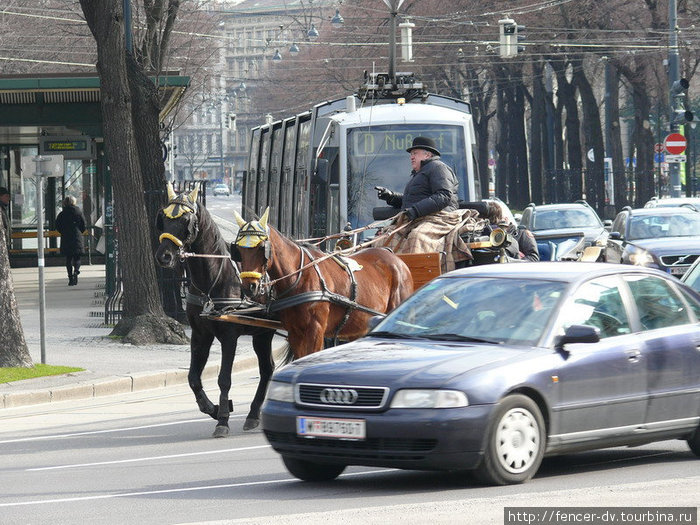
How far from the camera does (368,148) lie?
21406mm

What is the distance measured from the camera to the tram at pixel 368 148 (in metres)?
21.0

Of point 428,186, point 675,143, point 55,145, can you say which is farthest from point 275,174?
point 675,143

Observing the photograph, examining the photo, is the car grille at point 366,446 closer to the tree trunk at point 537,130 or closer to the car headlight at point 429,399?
the car headlight at point 429,399

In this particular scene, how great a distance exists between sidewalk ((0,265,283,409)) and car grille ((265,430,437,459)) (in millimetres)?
7053

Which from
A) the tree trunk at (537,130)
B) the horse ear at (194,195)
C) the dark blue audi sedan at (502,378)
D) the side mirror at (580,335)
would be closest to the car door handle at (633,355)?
the dark blue audi sedan at (502,378)

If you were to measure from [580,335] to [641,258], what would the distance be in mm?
14630

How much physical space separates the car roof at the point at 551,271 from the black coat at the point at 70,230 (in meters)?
23.5

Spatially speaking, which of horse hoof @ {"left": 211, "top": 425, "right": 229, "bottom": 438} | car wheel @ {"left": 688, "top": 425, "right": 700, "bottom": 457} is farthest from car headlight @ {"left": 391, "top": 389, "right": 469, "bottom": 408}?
horse hoof @ {"left": 211, "top": 425, "right": 229, "bottom": 438}

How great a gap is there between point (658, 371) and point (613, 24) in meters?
41.4

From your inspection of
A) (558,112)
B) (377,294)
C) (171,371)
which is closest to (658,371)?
(377,294)

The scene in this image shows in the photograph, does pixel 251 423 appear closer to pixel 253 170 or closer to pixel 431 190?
pixel 431 190

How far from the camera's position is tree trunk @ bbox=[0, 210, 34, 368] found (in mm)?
16594

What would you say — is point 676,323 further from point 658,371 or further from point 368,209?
point 368,209

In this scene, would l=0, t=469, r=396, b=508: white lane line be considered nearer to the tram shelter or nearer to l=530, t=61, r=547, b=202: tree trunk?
the tram shelter
